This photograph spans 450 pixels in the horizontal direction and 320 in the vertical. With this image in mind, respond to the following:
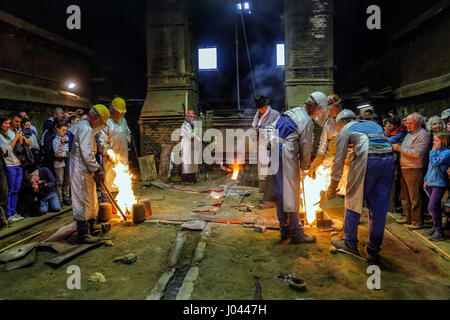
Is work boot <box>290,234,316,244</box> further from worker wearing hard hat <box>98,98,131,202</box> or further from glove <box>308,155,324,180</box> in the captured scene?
worker wearing hard hat <box>98,98,131,202</box>

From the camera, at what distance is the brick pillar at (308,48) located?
10602 mm

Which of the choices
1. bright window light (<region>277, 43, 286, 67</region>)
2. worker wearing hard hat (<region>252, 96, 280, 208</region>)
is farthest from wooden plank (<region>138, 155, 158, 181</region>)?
bright window light (<region>277, 43, 286, 67</region>)

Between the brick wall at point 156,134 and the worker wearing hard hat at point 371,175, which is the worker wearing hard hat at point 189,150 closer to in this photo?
the brick wall at point 156,134

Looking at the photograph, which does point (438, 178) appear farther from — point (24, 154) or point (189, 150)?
point (24, 154)

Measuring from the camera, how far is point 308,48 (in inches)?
421

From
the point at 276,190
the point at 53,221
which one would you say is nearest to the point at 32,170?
the point at 53,221

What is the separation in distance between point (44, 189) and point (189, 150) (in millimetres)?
4834

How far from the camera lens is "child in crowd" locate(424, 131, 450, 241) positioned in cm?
446

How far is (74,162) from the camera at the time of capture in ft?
14.3

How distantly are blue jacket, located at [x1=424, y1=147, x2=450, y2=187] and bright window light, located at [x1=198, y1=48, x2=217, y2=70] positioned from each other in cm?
1360

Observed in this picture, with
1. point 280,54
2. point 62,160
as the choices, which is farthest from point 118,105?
point 280,54

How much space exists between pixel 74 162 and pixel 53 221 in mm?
2228

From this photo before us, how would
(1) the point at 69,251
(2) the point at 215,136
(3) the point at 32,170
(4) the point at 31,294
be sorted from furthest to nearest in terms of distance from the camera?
(2) the point at 215,136, (3) the point at 32,170, (1) the point at 69,251, (4) the point at 31,294

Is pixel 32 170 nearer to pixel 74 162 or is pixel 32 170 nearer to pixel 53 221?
pixel 53 221
